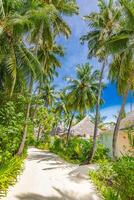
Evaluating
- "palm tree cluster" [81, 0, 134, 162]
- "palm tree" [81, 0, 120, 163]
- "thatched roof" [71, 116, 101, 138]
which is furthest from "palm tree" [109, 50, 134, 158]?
"thatched roof" [71, 116, 101, 138]

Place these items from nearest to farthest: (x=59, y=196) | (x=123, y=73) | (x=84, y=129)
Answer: (x=59, y=196) < (x=123, y=73) < (x=84, y=129)

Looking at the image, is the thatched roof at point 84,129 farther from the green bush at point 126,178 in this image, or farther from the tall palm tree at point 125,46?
the green bush at point 126,178

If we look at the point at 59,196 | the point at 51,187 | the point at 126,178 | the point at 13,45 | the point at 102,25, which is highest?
the point at 102,25

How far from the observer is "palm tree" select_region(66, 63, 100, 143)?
39.1 meters

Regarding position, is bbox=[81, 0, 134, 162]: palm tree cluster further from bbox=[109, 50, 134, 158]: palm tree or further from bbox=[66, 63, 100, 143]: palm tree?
bbox=[66, 63, 100, 143]: palm tree

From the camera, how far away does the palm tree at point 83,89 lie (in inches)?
1538

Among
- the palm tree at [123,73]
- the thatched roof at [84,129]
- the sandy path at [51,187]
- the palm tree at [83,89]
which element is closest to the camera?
the sandy path at [51,187]

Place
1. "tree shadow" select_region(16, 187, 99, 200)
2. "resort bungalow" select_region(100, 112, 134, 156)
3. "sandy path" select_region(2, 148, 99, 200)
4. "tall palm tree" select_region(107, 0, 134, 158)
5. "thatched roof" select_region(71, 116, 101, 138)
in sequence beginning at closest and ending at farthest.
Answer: "tree shadow" select_region(16, 187, 99, 200), "sandy path" select_region(2, 148, 99, 200), "tall palm tree" select_region(107, 0, 134, 158), "resort bungalow" select_region(100, 112, 134, 156), "thatched roof" select_region(71, 116, 101, 138)

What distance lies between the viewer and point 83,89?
39.2m

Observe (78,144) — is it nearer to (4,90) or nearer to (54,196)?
(4,90)

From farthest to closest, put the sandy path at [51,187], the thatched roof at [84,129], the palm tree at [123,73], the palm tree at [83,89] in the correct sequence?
the thatched roof at [84,129], the palm tree at [83,89], the palm tree at [123,73], the sandy path at [51,187]

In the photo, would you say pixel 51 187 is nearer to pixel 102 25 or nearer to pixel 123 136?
pixel 123 136

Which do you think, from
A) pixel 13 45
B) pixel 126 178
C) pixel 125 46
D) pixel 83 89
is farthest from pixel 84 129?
pixel 126 178

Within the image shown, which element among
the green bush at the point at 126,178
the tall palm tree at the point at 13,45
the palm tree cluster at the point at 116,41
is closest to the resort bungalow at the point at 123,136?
the palm tree cluster at the point at 116,41
